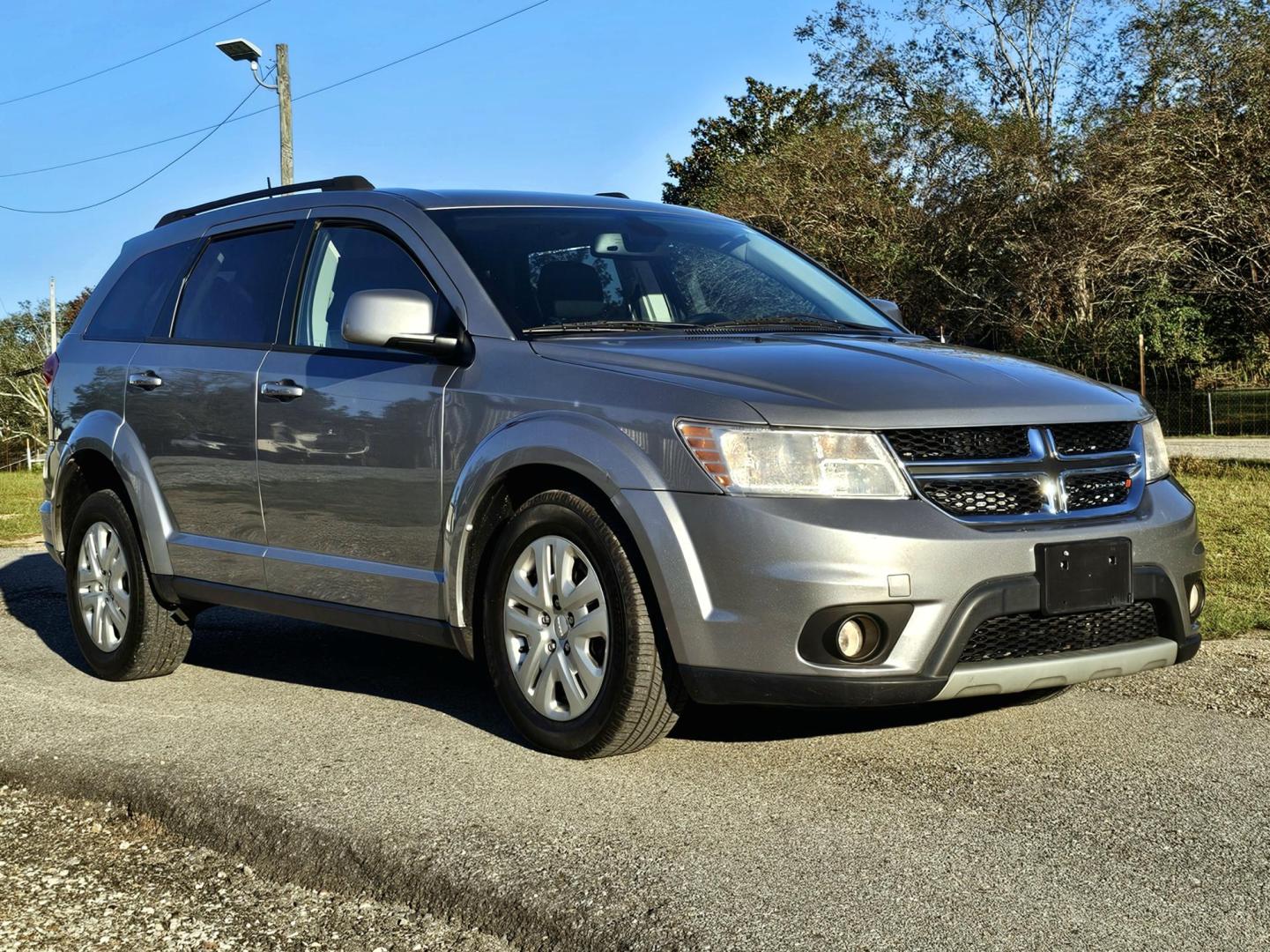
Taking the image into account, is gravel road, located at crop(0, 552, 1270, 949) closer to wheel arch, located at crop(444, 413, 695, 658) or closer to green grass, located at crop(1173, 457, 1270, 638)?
wheel arch, located at crop(444, 413, 695, 658)

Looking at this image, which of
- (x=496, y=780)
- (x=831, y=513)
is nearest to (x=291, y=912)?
(x=496, y=780)

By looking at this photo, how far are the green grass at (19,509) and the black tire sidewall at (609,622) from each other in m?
9.09

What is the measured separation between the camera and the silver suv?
409 cm

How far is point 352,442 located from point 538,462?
92 centimetres

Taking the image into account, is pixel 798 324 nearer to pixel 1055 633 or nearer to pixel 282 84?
pixel 1055 633

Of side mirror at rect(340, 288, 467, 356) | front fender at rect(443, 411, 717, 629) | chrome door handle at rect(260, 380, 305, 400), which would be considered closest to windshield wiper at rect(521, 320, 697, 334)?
side mirror at rect(340, 288, 467, 356)

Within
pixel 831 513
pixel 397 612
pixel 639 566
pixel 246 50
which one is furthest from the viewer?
pixel 246 50

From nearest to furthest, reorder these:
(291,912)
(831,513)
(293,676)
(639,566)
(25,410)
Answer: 1. (291,912)
2. (831,513)
3. (639,566)
4. (293,676)
5. (25,410)

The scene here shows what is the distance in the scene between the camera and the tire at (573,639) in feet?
14.2

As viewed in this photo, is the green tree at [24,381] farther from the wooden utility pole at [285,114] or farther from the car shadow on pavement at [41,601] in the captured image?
the car shadow on pavement at [41,601]

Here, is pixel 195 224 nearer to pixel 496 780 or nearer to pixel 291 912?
pixel 496 780

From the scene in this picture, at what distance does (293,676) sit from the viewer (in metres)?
6.33

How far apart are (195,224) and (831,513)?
3.66m

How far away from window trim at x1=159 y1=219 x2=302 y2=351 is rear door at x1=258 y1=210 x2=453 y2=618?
0.08 metres
